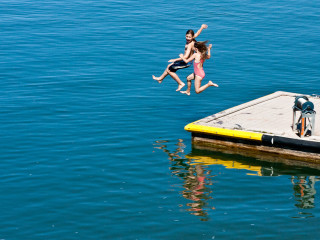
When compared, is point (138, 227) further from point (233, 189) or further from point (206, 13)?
point (206, 13)

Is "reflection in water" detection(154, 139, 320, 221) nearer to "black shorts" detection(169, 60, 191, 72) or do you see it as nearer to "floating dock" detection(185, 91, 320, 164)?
"floating dock" detection(185, 91, 320, 164)

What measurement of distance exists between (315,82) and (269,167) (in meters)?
9.66

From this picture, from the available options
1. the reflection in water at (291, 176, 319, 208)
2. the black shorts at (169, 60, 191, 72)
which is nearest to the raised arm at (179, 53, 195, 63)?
the black shorts at (169, 60, 191, 72)

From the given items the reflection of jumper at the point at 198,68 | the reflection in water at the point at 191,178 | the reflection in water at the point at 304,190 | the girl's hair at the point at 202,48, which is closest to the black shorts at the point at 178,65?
the reflection of jumper at the point at 198,68

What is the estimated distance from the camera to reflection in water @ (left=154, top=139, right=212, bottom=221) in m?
20.3

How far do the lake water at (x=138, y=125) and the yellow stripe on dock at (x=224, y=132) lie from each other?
718 millimetres

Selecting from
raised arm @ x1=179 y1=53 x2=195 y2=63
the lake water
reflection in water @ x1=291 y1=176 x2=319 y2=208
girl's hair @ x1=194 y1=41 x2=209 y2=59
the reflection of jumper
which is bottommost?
reflection in water @ x1=291 y1=176 x2=319 y2=208

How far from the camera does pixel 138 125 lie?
1064 inches

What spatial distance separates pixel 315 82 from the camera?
3197 cm

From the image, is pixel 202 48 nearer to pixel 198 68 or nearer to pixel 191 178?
pixel 198 68

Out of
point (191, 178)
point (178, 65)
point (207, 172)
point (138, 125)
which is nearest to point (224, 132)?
point (207, 172)

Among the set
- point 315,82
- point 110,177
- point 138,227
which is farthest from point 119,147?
point 315,82

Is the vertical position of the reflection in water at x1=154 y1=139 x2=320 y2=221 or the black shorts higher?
the black shorts

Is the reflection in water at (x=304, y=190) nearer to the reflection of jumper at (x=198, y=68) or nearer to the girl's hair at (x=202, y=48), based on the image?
the reflection of jumper at (x=198, y=68)
